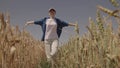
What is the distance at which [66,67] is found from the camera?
5066 mm

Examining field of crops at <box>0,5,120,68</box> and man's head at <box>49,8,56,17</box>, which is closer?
field of crops at <box>0,5,120,68</box>

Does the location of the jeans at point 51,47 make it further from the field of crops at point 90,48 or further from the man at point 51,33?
the field of crops at point 90,48

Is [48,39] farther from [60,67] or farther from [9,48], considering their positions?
[9,48]

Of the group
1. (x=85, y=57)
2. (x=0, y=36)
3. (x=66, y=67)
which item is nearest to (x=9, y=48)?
(x=0, y=36)

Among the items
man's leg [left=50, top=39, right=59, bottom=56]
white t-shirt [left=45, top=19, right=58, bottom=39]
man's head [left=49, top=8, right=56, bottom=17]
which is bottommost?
man's leg [left=50, top=39, right=59, bottom=56]

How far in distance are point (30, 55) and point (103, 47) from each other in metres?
2.65

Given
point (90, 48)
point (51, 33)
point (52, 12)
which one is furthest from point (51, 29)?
point (90, 48)

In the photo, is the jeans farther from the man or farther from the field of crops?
the field of crops

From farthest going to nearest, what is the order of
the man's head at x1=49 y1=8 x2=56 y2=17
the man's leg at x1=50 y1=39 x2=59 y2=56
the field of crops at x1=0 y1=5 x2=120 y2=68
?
the man's head at x1=49 y1=8 x2=56 y2=17 → the man's leg at x1=50 y1=39 x2=59 y2=56 → the field of crops at x1=0 y1=5 x2=120 y2=68

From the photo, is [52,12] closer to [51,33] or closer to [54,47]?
[51,33]

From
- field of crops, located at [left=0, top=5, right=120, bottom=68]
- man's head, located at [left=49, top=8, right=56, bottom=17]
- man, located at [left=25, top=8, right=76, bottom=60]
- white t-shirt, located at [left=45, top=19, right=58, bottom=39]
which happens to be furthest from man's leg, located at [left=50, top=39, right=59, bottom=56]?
field of crops, located at [left=0, top=5, right=120, bottom=68]

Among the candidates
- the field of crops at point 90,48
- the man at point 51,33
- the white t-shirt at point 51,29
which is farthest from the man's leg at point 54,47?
the field of crops at point 90,48

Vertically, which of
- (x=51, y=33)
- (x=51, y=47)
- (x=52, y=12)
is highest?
(x=52, y=12)

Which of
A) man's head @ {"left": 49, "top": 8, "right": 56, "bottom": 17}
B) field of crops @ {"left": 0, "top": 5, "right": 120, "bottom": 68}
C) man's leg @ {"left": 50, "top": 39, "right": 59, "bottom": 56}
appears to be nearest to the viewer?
field of crops @ {"left": 0, "top": 5, "right": 120, "bottom": 68}
